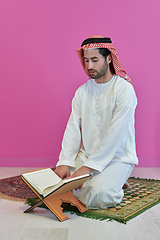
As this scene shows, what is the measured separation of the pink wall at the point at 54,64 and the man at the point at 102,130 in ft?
3.77

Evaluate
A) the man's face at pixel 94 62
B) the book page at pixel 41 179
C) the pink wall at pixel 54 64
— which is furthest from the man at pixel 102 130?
the pink wall at pixel 54 64

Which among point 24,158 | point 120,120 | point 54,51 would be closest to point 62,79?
point 54,51

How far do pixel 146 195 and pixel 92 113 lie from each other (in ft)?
2.85

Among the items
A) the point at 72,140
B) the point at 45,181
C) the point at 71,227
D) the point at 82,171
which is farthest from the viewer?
the point at 72,140

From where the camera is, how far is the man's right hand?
7.55 feet

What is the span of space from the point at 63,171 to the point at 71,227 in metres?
0.58

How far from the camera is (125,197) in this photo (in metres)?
2.44

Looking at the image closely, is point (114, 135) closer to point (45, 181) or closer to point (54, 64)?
point (45, 181)

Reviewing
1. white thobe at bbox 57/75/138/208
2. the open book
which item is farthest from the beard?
the open book

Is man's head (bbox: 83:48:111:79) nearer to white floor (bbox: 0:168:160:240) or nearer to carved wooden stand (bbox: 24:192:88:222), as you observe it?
carved wooden stand (bbox: 24:192:88:222)

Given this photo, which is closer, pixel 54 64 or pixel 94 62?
pixel 94 62

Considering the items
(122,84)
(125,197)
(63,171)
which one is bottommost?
(125,197)

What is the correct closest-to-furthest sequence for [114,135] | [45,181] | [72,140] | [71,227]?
[71,227]
[45,181]
[114,135]
[72,140]

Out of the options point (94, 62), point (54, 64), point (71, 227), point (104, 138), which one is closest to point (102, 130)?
point (104, 138)
